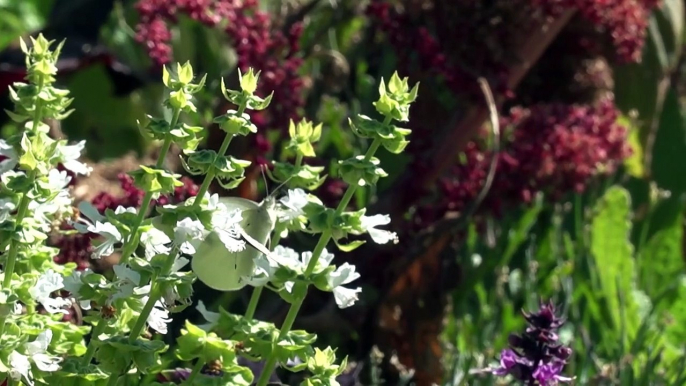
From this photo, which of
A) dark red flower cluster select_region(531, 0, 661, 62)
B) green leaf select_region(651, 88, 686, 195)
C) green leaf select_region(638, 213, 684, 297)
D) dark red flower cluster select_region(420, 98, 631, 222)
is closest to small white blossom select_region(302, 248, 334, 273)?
dark red flower cluster select_region(420, 98, 631, 222)

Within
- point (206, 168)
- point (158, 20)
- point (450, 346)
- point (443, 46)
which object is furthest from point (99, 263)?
point (206, 168)

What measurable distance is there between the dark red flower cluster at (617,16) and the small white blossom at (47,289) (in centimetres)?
104

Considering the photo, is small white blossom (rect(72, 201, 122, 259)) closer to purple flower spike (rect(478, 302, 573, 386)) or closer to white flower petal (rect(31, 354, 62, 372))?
white flower petal (rect(31, 354, 62, 372))

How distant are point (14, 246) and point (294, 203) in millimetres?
234

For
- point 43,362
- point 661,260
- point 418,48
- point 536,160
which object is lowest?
point 661,260

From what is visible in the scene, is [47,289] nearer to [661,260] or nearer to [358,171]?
[358,171]

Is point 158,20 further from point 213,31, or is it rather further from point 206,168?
point 206,168

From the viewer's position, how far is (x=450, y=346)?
162 centimetres

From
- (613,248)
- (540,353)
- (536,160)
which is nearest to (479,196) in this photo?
(536,160)

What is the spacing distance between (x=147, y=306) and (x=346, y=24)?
153 cm

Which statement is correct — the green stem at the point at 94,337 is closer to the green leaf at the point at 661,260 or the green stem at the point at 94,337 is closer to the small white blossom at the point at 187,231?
the small white blossom at the point at 187,231

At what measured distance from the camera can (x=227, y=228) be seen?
2.76 ft

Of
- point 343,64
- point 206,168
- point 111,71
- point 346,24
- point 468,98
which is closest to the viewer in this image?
point 206,168

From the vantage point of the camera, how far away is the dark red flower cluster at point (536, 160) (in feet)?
5.65
